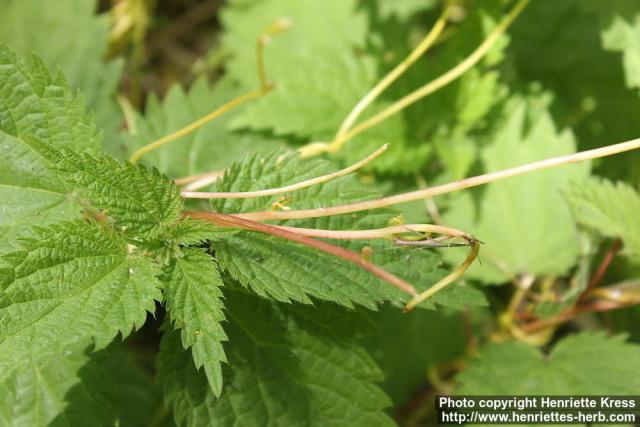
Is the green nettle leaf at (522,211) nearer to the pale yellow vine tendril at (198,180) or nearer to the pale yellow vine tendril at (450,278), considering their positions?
the pale yellow vine tendril at (450,278)

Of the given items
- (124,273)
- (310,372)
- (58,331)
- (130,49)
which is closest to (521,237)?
(310,372)

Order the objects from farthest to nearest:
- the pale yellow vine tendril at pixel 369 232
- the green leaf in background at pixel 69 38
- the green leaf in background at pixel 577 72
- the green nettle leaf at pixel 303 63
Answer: the green leaf in background at pixel 577 72
the green leaf in background at pixel 69 38
the green nettle leaf at pixel 303 63
the pale yellow vine tendril at pixel 369 232

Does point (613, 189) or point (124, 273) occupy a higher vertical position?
point (124, 273)

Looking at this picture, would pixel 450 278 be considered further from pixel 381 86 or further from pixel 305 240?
pixel 381 86

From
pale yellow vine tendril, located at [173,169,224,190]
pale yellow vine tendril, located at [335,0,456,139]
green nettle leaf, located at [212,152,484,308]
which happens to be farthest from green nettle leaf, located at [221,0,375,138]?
green nettle leaf, located at [212,152,484,308]

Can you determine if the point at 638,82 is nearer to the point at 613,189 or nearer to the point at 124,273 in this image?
the point at 613,189

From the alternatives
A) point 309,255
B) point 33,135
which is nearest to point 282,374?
point 309,255

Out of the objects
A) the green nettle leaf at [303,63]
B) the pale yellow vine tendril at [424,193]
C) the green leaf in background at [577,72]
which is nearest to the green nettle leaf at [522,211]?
the green leaf in background at [577,72]
